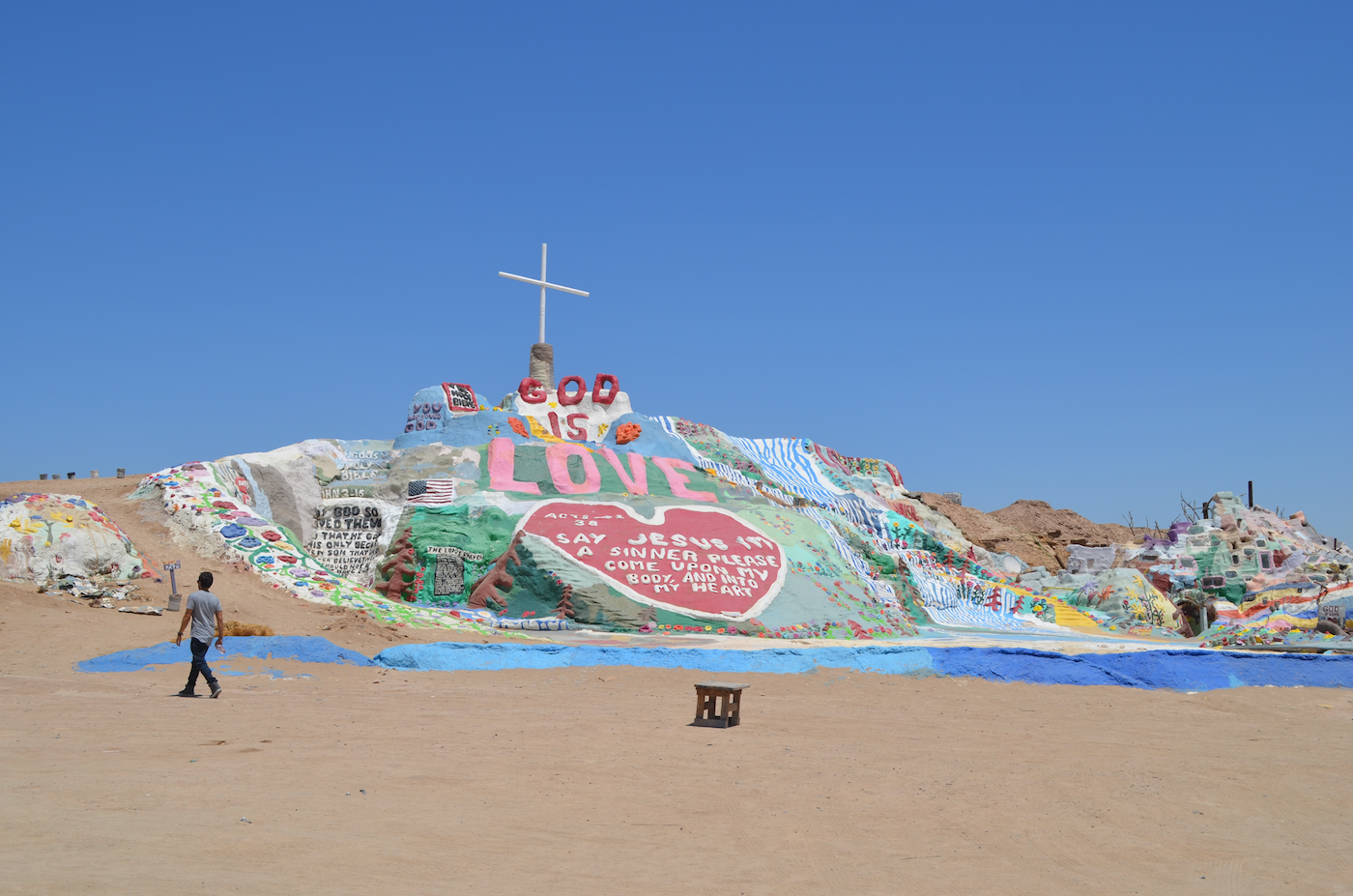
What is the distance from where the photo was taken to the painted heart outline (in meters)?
16.9

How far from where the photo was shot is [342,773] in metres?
6.26

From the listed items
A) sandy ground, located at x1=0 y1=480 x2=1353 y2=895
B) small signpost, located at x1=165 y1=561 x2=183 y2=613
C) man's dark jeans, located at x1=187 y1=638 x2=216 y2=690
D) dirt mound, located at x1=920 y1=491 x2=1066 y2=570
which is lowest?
sandy ground, located at x1=0 y1=480 x2=1353 y2=895

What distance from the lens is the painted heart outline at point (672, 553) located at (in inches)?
666

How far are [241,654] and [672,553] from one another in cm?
801

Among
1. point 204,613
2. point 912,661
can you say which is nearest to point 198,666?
point 204,613

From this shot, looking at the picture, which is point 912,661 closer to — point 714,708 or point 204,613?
point 714,708

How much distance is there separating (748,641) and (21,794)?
11.0 m

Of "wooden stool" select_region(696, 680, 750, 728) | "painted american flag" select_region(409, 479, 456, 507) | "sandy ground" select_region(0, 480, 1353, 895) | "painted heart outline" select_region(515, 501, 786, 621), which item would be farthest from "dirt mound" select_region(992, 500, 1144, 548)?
"wooden stool" select_region(696, 680, 750, 728)

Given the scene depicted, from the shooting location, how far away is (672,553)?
703 inches

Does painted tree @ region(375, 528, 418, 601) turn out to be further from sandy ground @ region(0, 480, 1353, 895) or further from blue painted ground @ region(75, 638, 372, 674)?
sandy ground @ region(0, 480, 1353, 895)

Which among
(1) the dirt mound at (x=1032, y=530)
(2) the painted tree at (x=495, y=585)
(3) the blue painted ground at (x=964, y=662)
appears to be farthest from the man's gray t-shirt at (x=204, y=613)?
(1) the dirt mound at (x=1032, y=530)

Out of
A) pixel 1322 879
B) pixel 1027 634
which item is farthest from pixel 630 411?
pixel 1322 879

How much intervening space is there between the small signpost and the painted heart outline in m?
5.40

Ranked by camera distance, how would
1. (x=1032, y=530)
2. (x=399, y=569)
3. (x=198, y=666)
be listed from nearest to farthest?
(x=198, y=666) < (x=399, y=569) < (x=1032, y=530)
